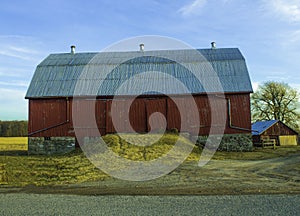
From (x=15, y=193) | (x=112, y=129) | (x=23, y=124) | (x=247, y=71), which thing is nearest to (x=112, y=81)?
(x=112, y=129)

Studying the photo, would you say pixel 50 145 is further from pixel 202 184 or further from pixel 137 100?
pixel 202 184

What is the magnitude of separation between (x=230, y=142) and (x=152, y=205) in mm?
17844

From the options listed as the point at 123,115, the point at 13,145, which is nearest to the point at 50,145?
the point at 123,115

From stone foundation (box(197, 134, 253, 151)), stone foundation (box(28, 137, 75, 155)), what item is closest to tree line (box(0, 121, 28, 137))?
stone foundation (box(28, 137, 75, 155))

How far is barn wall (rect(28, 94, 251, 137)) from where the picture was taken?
2600 centimetres

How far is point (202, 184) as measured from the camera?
11859mm

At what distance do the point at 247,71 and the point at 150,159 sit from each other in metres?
13.1

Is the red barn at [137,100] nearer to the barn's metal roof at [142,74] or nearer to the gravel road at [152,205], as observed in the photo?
the barn's metal roof at [142,74]

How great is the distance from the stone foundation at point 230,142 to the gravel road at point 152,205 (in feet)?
52.0

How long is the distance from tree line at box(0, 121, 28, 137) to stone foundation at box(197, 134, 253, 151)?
5927 centimetres

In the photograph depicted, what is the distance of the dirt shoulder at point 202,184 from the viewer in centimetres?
1069

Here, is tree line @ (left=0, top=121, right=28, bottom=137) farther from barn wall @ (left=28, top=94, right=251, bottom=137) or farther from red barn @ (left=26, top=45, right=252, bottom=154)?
barn wall @ (left=28, top=94, right=251, bottom=137)

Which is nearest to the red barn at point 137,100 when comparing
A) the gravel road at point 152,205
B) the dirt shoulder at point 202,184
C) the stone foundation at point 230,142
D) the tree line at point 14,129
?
the stone foundation at point 230,142

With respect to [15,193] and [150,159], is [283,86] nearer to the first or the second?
[150,159]
